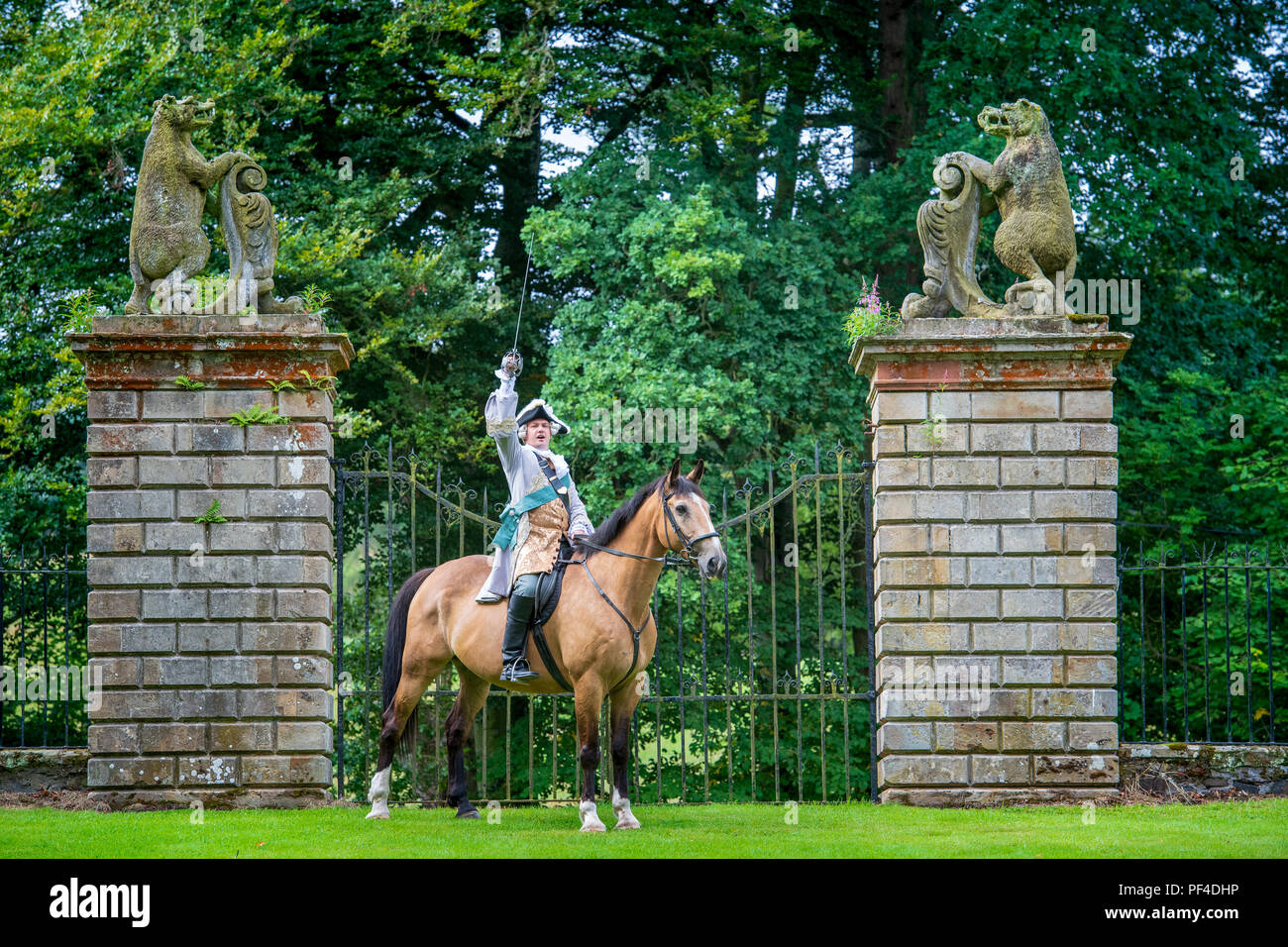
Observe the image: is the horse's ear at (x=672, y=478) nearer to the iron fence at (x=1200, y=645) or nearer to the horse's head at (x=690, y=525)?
the horse's head at (x=690, y=525)

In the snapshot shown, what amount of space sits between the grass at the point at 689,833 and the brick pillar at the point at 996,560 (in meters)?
0.47

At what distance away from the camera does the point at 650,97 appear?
18500mm

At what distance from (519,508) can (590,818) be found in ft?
6.34

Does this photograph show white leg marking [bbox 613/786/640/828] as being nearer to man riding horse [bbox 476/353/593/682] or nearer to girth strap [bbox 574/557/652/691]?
girth strap [bbox 574/557/652/691]

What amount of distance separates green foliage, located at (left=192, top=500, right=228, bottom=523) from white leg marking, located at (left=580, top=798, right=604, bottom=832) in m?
3.37

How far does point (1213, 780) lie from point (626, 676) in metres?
4.64

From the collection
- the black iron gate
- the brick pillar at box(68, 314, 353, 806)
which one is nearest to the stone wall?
the black iron gate

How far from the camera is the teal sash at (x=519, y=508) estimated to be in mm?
8891

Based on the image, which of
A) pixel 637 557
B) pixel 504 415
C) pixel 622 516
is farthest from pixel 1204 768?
pixel 504 415

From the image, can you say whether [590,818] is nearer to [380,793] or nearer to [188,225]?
[380,793]

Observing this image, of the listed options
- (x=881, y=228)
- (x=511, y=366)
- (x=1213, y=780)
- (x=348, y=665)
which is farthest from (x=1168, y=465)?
(x=511, y=366)

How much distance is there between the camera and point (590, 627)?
8602 millimetres

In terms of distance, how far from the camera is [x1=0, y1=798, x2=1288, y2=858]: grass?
7500mm
